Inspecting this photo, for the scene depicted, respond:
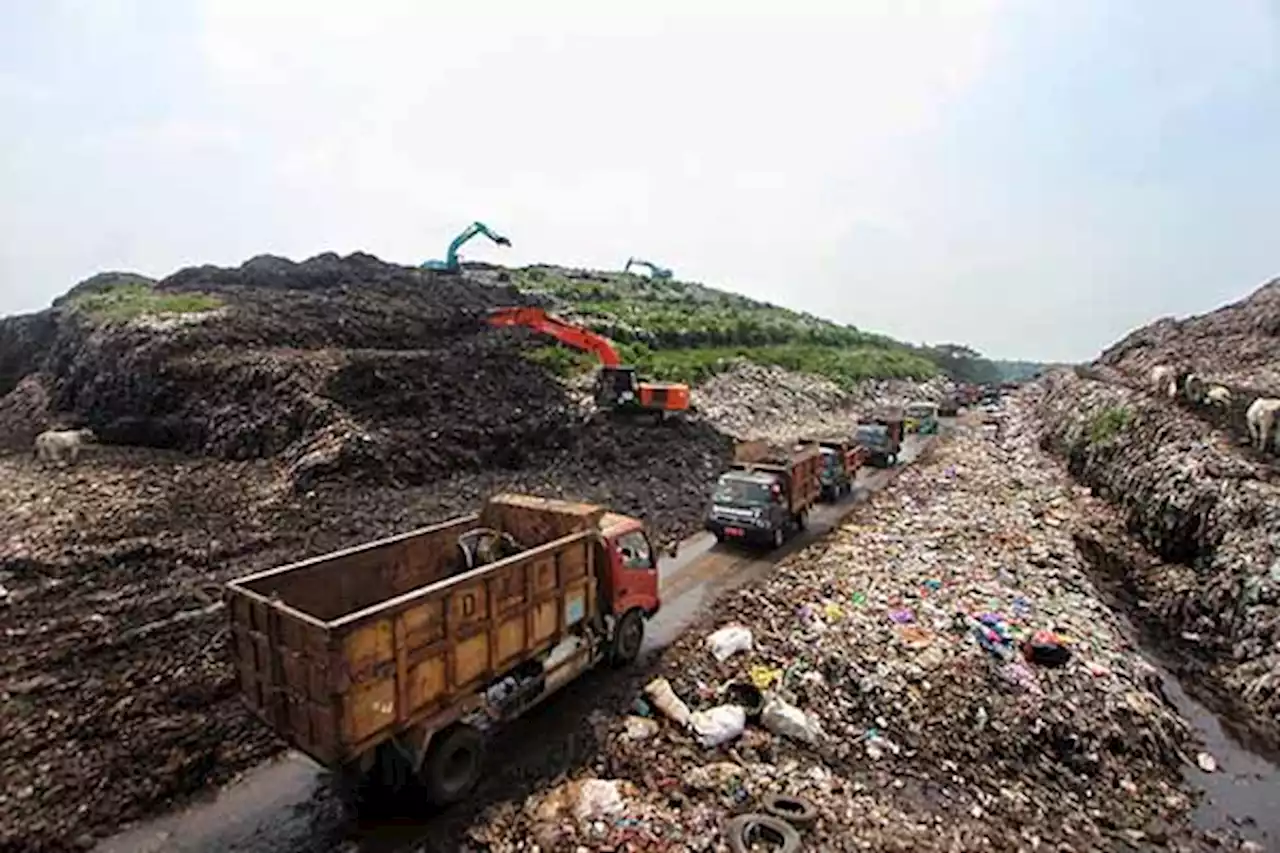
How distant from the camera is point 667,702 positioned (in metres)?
9.25

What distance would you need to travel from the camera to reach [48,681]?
9742 mm

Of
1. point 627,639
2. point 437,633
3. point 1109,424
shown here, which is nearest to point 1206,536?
point 1109,424

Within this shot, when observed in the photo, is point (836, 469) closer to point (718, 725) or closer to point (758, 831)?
point (718, 725)

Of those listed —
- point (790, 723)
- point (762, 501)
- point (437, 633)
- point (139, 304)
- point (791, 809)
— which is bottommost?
point (791, 809)

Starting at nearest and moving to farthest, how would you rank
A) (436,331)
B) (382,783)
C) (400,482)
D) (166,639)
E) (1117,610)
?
(382,783)
(166,639)
(1117,610)
(400,482)
(436,331)

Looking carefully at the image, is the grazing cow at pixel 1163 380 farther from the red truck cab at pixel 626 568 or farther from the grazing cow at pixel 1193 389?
the red truck cab at pixel 626 568

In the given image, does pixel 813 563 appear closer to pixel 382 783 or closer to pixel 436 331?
pixel 382 783

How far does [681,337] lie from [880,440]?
65.6ft

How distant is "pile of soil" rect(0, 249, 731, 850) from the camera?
862 cm

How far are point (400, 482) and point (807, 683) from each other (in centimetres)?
1365

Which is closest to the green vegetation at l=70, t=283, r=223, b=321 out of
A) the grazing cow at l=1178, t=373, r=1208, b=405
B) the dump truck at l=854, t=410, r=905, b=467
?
the dump truck at l=854, t=410, r=905, b=467

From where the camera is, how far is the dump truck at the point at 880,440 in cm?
2748

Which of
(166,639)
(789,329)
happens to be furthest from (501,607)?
(789,329)

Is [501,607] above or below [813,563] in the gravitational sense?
above
